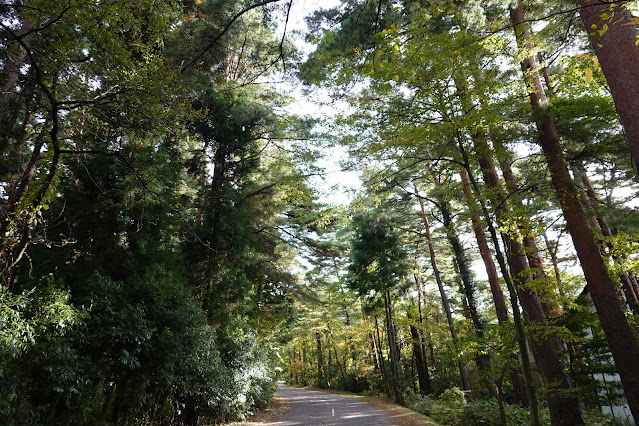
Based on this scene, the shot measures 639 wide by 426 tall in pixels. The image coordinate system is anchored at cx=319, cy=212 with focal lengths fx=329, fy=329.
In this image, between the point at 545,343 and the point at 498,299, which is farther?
the point at 498,299

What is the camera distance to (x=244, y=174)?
11305 mm

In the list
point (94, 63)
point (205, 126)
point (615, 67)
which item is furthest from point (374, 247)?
point (94, 63)

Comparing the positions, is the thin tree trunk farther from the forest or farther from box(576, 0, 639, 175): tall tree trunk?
box(576, 0, 639, 175): tall tree trunk

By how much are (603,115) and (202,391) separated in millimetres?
10931

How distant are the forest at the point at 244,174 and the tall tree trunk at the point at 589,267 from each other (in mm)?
37

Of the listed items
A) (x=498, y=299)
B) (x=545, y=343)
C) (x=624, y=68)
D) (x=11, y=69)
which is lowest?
(x=545, y=343)

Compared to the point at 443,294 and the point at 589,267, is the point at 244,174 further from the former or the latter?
the point at 443,294

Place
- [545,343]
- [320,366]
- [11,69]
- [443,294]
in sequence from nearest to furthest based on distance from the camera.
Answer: [11,69] → [545,343] → [443,294] → [320,366]

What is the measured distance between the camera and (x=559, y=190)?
675 cm

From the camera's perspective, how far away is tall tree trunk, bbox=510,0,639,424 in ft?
18.3

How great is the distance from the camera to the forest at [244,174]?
14.0 ft

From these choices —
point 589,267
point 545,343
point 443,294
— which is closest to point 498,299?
point 545,343

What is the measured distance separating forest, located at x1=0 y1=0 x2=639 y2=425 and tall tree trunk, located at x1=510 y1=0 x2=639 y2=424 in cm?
4

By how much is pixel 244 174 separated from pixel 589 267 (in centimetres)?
952
